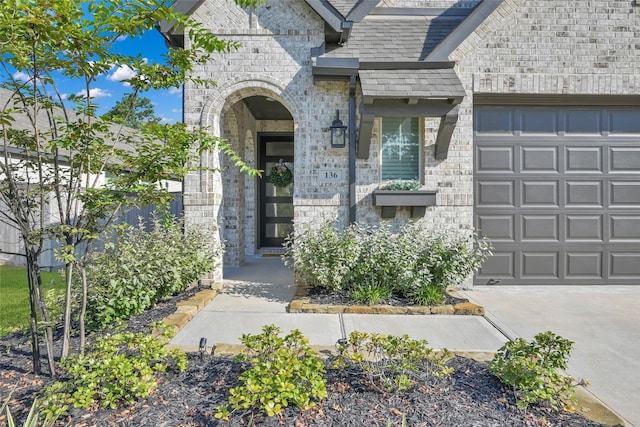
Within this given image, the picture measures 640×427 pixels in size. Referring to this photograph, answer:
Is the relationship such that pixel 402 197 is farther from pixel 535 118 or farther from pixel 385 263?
pixel 535 118

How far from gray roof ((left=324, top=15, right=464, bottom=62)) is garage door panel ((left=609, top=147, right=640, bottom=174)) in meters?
3.28

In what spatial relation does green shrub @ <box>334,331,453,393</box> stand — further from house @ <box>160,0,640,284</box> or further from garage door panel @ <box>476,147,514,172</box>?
garage door panel @ <box>476,147,514,172</box>

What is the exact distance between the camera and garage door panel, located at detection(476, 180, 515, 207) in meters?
5.58

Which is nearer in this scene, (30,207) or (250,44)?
(30,207)

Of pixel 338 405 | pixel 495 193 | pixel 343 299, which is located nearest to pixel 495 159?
pixel 495 193

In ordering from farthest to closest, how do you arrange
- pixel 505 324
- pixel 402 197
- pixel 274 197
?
pixel 274 197 < pixel 402 197 < pixel 505 324

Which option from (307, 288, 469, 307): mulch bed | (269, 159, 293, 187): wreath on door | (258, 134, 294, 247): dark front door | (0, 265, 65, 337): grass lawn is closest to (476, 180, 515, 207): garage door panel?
(307, 288, 469, 307): mulch bed

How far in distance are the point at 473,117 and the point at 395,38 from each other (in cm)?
177

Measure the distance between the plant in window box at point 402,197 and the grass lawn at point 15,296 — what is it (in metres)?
3.88

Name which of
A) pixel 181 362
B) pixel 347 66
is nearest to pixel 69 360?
pixel 181 362

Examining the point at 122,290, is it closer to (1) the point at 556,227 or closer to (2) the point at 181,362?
(2) the point at 181,362

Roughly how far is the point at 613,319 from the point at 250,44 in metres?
5.93

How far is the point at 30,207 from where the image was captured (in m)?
2.46

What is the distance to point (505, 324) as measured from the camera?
154 inches
